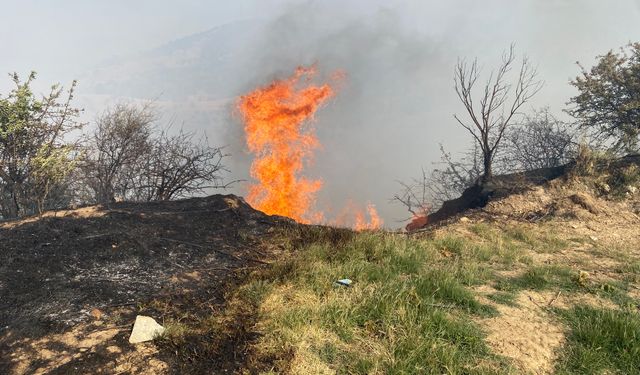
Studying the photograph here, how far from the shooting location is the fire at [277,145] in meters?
12.6

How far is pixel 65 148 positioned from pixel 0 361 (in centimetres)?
590

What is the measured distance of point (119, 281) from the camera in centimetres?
482

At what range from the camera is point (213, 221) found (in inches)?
292

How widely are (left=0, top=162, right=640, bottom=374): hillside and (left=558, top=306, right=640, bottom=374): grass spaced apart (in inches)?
0.6

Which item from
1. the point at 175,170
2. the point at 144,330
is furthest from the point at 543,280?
the point at 175,170

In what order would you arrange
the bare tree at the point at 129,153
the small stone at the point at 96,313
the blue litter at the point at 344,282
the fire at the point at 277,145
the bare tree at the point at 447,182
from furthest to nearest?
the bare tree at the point at 447,182, the bare tree at the point at 129,153, the fire at the point at 277,145, the blue litter at the point at 344,282, the small stone at the point at 96,313

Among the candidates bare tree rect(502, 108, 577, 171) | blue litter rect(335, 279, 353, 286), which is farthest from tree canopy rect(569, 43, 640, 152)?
blue litter rect(335, 279, 353, 286)

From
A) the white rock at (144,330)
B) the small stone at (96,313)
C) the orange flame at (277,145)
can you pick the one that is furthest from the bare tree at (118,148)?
the white rock at (144,330)

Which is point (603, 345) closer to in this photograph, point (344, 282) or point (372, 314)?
point (372, 314)

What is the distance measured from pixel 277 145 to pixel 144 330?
9.64 metres

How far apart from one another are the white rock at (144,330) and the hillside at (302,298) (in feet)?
0.30

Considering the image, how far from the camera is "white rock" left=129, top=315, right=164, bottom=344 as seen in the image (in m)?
3.66

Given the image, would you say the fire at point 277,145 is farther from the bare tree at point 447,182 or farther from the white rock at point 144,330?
the white rock at point 144,330

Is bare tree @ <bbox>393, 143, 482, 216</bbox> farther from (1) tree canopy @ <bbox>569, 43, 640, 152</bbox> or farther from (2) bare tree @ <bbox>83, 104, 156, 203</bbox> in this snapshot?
(2) bare tree @ <bbox>83, 104, 156, 203</bbox>
